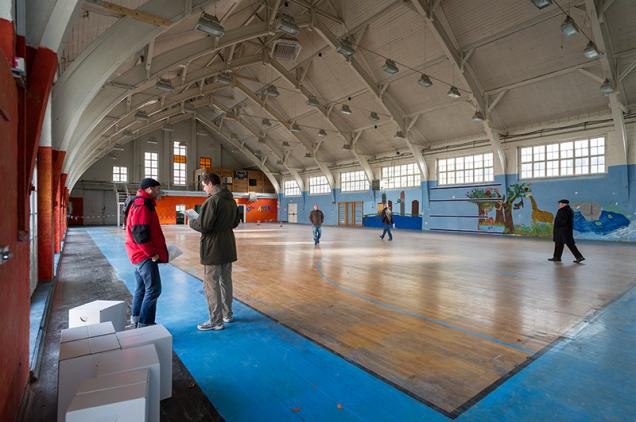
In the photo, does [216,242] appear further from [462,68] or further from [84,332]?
[462,68]

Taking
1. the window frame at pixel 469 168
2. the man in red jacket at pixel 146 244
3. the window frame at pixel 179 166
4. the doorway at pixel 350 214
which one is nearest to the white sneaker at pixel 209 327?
the man in red jacket at pixel 146 244

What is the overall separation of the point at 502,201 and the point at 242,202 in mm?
23060

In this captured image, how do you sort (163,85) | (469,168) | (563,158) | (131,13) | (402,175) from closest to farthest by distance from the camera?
(131,13), (163,85), (563,158), (469,168), (402,175)

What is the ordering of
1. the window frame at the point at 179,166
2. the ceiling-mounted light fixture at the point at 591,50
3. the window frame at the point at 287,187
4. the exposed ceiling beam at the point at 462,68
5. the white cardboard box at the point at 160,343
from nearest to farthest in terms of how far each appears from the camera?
the white cardboard box at the point at 160,343, the ceiling-mounted light fixture at the point at 591,50, the exposed ceiling beam at the point at 462,68, the window frame at the point at 179,166, the window frame at the point at 287,187

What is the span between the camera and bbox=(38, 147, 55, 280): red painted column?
229 inches

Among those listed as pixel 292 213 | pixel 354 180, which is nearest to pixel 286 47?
pixel 354 180

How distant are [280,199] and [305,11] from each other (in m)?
21.1

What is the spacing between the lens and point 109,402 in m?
1.40

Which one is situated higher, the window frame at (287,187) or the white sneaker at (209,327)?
the window frame at (287,187)

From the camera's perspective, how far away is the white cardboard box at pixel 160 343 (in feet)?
7.27

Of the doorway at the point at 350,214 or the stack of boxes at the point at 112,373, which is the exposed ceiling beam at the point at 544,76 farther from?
the stack of boxes at the point at 112,373

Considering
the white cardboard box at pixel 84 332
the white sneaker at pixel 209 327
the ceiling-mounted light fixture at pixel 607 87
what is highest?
the ceiling-mounted light fixture at pixel 607 87

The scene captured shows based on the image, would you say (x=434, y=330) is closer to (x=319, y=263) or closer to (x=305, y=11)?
(x=319, y=263)

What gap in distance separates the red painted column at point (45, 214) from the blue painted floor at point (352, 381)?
395 centimetres
